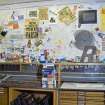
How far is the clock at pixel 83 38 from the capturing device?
2766 mm

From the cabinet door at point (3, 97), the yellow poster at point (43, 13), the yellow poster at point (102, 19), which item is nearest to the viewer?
the cabinet door at point (3, 97)

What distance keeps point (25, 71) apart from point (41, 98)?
40 cm

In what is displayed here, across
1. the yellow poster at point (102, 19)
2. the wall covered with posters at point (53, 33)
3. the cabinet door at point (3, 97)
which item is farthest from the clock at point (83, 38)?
the cabinet door at point (3, 97)

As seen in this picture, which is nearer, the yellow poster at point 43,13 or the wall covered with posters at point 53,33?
the wall covered with posters at point 53,33

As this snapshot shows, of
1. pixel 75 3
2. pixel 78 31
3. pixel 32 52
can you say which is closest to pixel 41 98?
pixel 32 52

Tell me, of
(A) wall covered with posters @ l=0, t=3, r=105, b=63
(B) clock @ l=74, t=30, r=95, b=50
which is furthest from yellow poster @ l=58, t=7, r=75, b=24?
(B) clock @ l=74, t=30, r=95, b=50

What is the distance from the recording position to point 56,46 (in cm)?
284

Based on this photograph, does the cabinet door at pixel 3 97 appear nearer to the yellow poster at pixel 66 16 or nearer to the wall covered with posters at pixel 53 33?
the wall covered with posters at pixel 53 33

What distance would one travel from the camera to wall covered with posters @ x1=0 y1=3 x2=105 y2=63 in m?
2.75

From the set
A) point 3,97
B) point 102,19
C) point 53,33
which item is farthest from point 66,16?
point 3,97

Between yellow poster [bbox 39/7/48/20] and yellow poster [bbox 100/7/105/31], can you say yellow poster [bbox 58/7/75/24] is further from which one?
yellow poster [bbox 100/7/105/31]

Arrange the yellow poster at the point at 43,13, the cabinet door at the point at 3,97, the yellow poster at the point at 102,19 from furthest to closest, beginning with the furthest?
the yellow poster at the point at 43,13 < the yellow poster at the point at 102,19 < the cabinet door at the point at 3,97

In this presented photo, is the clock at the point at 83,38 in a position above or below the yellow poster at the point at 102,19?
below

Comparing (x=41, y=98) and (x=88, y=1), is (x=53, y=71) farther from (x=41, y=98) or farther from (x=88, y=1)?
(x=88, y=1)
